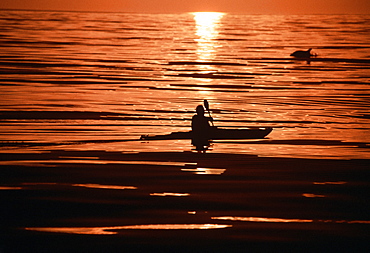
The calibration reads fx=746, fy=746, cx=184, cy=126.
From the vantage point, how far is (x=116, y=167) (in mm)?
18609

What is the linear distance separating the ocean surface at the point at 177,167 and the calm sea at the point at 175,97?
11cm

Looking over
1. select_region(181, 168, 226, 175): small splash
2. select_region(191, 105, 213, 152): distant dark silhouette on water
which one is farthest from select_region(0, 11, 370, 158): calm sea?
select_region(181, 168, 226, 175): small splash

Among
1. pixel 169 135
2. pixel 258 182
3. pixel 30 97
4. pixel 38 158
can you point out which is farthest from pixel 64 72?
pixel 258 182

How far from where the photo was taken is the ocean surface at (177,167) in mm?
12688

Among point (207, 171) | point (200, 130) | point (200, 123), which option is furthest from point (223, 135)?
point (207, 171)

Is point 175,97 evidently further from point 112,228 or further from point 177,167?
point 112,228

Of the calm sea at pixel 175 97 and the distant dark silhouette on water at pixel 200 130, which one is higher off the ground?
the calm sea at pixel 175 97

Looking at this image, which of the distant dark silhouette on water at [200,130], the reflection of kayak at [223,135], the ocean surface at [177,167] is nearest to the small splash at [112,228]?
the ocean surface at [177,167]

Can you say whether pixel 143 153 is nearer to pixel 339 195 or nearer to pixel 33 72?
pixel 339 195

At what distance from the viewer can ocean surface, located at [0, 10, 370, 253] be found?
41.6ft

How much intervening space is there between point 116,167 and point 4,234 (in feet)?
20.6

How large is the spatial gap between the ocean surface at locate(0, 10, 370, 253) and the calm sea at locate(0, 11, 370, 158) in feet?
0.35

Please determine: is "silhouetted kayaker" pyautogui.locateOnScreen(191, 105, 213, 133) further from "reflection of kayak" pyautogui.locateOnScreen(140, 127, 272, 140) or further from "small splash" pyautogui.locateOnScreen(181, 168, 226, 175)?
"small splash" pyautogui.locateOnScreen(181, 168, 226, 175)

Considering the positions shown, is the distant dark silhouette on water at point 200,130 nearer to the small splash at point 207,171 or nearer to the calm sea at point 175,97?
the calm sea at point 175,97
